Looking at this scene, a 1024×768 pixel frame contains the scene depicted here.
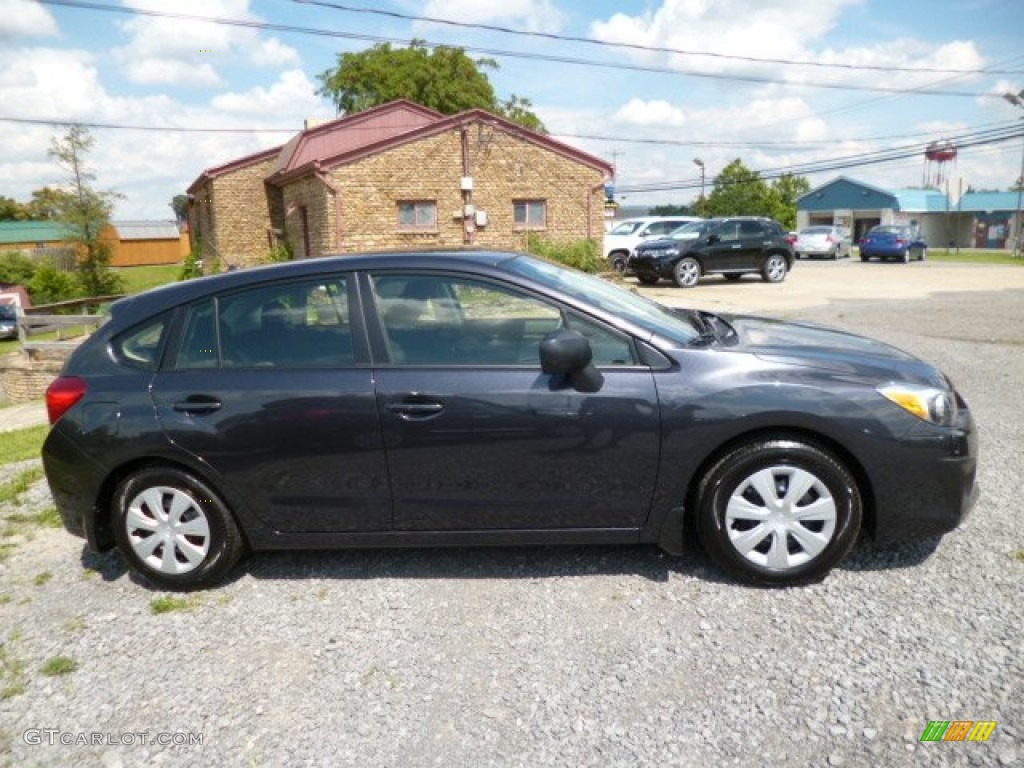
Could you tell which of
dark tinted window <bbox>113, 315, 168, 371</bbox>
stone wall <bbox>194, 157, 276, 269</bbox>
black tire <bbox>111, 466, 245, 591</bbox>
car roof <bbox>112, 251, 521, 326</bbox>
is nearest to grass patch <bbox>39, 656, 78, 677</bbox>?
black tire <bbox>111, 466, 245, 591</bbox>

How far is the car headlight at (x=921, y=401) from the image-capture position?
321 centimetres

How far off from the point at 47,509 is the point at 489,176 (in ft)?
62.2

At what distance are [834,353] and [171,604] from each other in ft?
11.0

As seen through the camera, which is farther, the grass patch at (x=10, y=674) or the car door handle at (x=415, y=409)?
the car door handle at (x=415, y=409)

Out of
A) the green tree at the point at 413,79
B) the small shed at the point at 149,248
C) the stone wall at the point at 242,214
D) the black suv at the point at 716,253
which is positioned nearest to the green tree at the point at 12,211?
the small shed at the point at 149,248

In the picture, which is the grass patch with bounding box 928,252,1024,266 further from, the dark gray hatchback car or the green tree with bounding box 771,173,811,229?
the dark gray hatchback car

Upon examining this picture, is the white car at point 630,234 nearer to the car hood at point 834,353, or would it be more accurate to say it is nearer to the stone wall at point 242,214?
the stone wall at point 242,214

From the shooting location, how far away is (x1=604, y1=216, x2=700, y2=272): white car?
23.3m

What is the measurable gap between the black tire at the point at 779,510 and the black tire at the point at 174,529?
2.25m

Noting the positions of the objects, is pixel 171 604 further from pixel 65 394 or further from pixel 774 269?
pixel 774 269

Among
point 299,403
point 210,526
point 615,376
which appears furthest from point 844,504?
point 210,526

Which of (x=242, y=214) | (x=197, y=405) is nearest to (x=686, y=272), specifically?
(x=197, y=405)

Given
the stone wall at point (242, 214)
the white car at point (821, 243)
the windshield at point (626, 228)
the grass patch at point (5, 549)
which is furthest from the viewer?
the white car at point (821, 243)

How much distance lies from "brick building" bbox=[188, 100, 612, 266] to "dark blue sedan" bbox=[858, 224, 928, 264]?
49.4 ft
